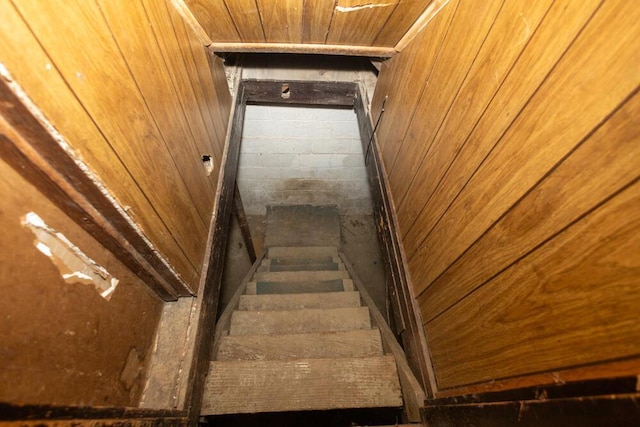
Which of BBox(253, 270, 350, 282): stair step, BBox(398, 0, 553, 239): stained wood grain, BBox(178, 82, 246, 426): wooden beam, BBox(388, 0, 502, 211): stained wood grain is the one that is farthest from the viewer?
BBox(253, 270, 350, 282): stair step

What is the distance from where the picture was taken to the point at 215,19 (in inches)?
63.6

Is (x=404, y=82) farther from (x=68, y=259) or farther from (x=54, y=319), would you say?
(x=54, y=319)

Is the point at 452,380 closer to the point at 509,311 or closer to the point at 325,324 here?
the point at 509,311

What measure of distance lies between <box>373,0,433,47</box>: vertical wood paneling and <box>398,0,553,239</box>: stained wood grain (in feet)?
2.19

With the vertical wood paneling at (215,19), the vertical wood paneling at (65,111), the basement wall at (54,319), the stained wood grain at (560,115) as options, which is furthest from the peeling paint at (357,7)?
the basement wall at (54,319)

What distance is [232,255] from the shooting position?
452cm

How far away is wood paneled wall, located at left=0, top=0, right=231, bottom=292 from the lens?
23.4 inches

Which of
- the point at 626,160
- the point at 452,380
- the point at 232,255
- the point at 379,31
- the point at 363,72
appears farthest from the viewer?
the point at 232,255

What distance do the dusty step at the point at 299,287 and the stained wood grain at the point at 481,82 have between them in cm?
174

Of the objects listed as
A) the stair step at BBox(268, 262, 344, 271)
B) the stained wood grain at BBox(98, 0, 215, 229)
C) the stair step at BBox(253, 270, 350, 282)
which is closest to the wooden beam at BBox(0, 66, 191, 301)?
the stained wood grain at BBox(98, 0, 215, 229)

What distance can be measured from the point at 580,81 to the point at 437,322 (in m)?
1.12

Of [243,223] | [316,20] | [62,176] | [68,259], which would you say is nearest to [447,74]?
[316,20]

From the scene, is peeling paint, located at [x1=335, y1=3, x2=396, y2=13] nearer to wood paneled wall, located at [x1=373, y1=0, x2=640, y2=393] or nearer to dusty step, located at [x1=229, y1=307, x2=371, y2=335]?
wood paneled wall, located at [x1=373, y1=0, x2=640, y2=393]

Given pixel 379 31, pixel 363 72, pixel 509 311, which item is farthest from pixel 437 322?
pixel 363 72
